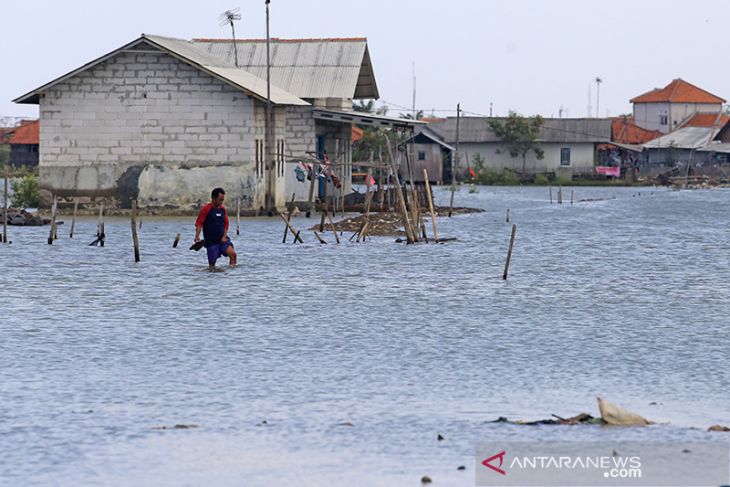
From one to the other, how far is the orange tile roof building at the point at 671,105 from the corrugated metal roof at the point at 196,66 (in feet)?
272

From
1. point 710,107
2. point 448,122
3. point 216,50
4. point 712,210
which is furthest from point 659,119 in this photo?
point 216,50

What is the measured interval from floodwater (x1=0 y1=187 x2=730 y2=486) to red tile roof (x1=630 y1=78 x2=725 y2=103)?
92895 mm

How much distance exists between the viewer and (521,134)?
8531 cm

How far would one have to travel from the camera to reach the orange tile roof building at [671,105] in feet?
389

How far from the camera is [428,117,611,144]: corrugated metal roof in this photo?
85.4 meters

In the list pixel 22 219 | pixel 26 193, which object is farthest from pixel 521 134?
pixel 22 219

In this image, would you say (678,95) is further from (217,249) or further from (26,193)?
(217,249)

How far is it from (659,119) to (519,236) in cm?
8678

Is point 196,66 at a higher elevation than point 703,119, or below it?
below

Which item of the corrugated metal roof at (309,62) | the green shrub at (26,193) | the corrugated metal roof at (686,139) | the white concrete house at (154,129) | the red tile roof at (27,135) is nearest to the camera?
the white concrete house at (154,129)

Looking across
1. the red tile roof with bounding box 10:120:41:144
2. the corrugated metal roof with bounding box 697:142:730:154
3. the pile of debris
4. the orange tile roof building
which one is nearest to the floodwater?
the pile of debris

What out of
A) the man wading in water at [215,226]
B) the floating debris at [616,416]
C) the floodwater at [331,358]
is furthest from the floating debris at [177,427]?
the man wading in water at [215,226]

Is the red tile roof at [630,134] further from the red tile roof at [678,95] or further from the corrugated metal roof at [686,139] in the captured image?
the red tile roof at [678,95]

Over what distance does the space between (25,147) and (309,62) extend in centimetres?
4046
